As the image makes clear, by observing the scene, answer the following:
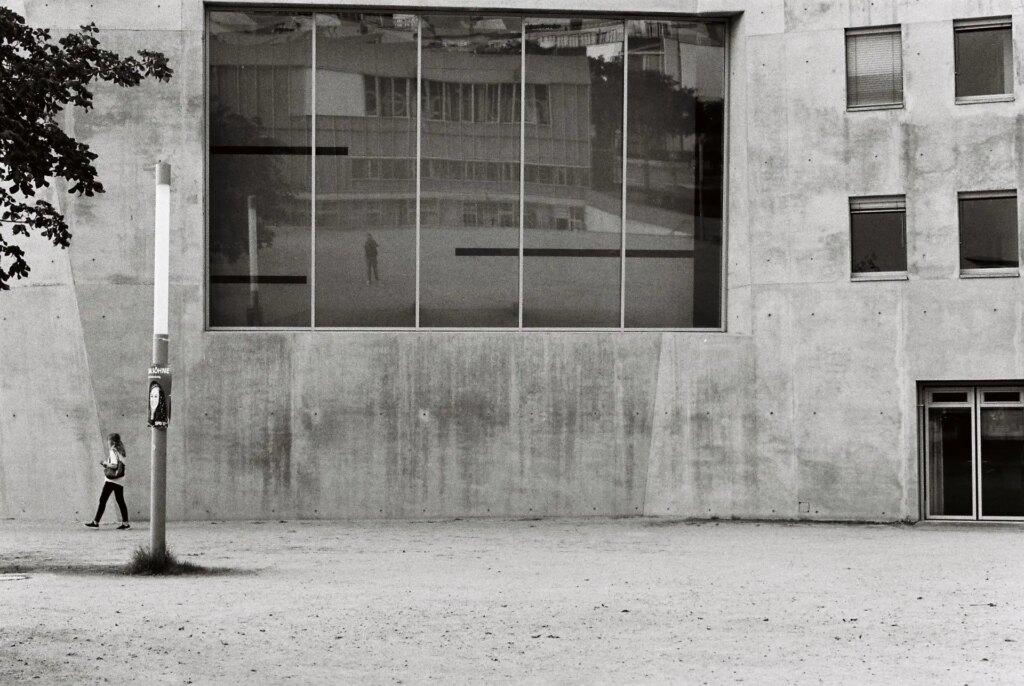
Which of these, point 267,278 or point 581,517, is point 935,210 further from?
point 267,278

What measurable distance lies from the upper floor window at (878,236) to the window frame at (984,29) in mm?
1943

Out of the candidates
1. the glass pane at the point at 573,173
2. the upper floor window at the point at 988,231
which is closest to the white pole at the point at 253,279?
the glass pane at the point at 573,173

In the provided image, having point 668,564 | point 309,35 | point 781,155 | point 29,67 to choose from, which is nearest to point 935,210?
point 781,155

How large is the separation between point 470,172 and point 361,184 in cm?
183

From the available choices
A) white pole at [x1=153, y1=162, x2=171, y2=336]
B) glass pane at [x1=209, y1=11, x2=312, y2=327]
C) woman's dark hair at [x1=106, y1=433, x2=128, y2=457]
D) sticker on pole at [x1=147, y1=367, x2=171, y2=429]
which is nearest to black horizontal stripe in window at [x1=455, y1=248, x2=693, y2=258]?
glass pane at [x1=209, y1=11, x2=312, y2=327]

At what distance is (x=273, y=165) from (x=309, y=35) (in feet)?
7.42

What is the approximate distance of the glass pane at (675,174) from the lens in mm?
21031

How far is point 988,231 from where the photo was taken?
2036 centimetres

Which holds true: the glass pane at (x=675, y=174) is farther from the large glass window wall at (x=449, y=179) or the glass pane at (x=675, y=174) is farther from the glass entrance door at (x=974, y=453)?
the glass entrance door at (x=974, y=453)

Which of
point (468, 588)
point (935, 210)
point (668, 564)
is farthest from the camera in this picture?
point (935, 210)

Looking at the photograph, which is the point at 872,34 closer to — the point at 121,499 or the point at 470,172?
the point at 470,172

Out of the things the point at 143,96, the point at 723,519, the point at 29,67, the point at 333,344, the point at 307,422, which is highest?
the point at 143,96

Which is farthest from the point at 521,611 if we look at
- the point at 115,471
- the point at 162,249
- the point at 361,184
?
the point at 361,184

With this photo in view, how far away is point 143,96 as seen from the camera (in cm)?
2058
